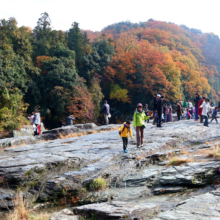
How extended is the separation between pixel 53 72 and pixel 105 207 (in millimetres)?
25949

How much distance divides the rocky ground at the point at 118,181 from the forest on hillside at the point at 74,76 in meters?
16.6

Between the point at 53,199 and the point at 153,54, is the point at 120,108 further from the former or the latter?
the point at 53,199

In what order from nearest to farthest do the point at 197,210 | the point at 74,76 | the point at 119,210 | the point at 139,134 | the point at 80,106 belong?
the point at 197,210 < the point at 119,210 < the point at 139,134 < the point at 80,106 < the point at 74,76

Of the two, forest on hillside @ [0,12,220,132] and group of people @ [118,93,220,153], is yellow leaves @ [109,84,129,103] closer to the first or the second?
forest on hillside @ [0,12,220,132]

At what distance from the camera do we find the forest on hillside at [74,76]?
26219 mm

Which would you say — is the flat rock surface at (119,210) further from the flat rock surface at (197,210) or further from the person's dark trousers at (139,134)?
the person's dark trousers at (139,134)

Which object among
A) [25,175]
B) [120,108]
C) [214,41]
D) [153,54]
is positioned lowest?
[25,175]

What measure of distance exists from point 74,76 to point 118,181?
24664mm

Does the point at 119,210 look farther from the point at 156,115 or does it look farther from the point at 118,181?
the point at 156,115

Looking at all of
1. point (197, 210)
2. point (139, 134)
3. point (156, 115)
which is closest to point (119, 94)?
point (156, 115)

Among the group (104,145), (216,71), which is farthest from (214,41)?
(104,145)

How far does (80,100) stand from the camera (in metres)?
29.5

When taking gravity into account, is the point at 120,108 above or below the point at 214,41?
below

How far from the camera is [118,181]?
24.7 feet
